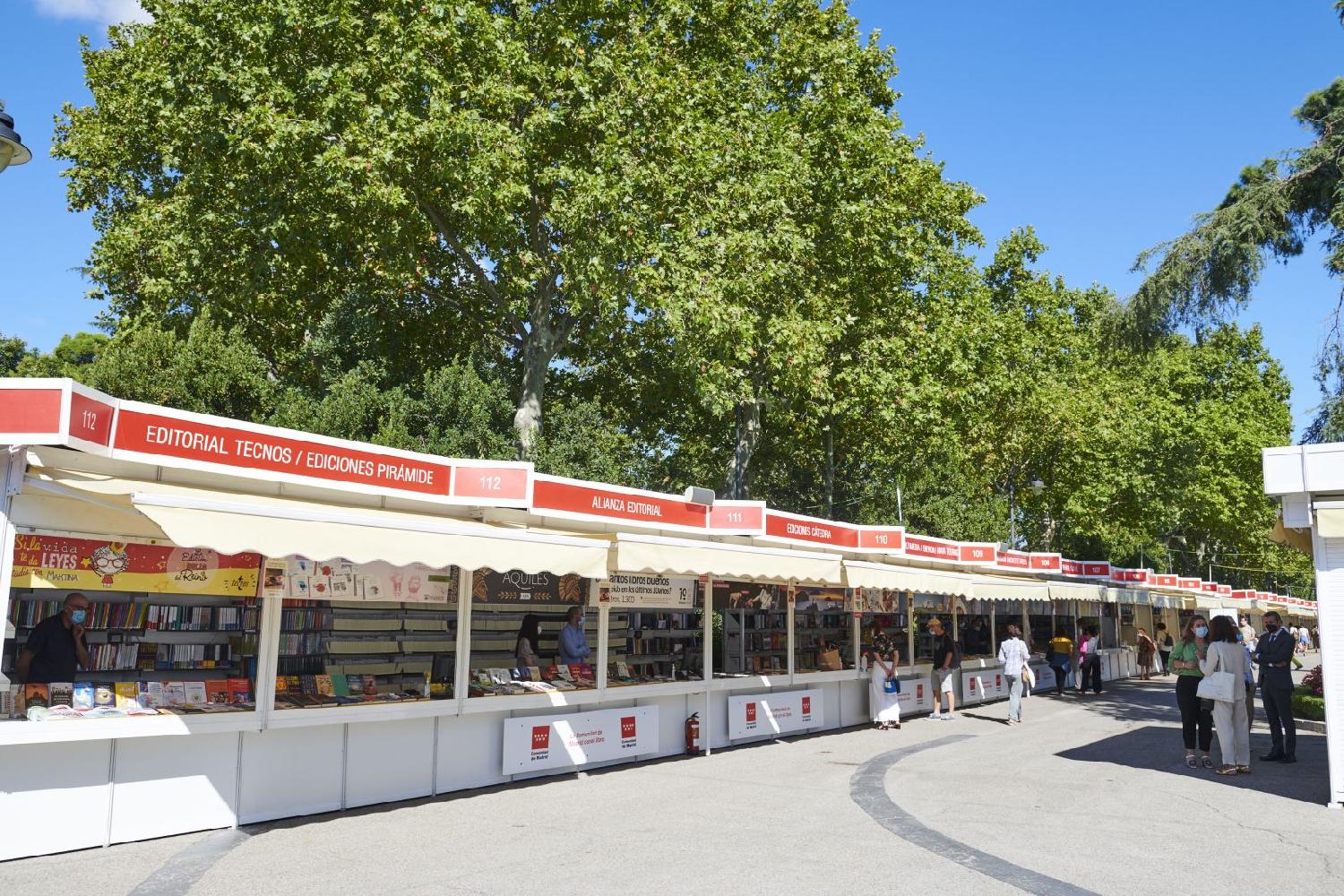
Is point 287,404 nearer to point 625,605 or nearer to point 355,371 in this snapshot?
point 355,371

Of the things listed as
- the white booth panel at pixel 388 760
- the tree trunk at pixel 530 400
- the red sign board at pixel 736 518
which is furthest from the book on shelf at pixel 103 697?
the tree trunk at pixel 530 400

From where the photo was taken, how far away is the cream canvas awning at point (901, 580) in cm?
1443

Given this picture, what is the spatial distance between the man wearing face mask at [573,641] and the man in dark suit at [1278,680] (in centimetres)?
764

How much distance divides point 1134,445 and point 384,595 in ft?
118

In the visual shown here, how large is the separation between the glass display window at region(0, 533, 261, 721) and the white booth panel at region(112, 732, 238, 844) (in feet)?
0.82

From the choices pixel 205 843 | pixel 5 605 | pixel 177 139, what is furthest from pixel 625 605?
pixel 177 139

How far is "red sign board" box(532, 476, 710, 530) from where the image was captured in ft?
36.2

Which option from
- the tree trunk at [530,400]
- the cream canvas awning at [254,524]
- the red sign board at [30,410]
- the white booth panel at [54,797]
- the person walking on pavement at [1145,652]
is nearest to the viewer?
the red sign board at [30,410]

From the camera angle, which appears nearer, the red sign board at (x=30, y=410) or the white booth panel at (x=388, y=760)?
the red sign board at (x=30, y=410)

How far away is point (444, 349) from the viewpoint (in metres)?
26.3


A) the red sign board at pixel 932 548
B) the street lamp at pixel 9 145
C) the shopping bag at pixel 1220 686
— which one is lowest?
the shopping bag at pixel 1220 686

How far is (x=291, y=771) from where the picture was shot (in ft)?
27.5

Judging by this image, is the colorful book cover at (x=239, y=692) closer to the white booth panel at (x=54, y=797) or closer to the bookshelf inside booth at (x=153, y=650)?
the bookshelf inside booth at (x=153, y=650)

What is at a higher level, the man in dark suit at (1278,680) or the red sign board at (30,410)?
the red sign board at (30,410)
